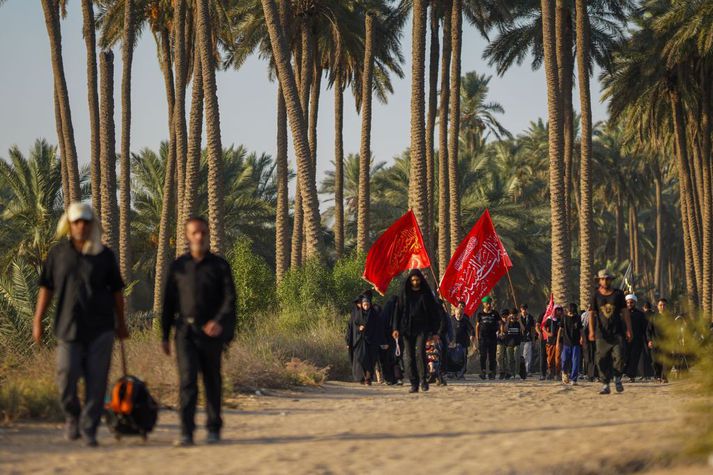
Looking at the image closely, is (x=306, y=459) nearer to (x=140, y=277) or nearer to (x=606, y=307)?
(x=606, y=307)

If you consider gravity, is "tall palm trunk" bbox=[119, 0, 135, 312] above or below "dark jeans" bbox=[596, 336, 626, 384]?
above

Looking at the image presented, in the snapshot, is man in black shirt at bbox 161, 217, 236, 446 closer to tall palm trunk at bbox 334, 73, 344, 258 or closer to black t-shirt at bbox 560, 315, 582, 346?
black t-shirt at bbox 560, 315, 582, 346

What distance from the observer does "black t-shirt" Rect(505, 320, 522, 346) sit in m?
26.9

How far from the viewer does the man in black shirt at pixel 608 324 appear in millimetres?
17469

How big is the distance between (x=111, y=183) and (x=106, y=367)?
26.5 meters

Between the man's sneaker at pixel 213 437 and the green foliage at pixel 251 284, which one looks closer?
the man's sneaker at pixel 213 437

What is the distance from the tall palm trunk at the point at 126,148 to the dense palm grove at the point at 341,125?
6 cm

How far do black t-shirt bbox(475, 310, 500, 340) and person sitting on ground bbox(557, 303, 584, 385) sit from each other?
2.26m

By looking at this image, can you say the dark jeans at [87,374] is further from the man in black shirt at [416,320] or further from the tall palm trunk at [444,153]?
the tall palm trunk at [444,153]

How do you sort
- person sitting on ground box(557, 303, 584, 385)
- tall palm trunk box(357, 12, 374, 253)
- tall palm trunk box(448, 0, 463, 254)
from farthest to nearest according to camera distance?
tall palm trunk box(357, 12, 374, 253)
tall palm trunk box(448, 0, 463, 254)
person sitting on ground box(557, 303, 584, 385)

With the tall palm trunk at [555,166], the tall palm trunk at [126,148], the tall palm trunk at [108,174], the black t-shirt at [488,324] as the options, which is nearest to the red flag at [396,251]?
the black t-shirt at [488,324]

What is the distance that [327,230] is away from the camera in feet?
190

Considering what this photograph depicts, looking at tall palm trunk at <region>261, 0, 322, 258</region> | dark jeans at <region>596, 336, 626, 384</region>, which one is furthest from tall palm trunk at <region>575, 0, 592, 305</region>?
dark jeans at <region>596, 336, 626, 384</region>

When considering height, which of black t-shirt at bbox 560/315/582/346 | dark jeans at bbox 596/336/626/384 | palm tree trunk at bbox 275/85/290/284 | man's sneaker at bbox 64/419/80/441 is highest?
palm tree trunk at bbox 275/85/290/284
